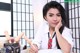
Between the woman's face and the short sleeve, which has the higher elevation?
the woman's face

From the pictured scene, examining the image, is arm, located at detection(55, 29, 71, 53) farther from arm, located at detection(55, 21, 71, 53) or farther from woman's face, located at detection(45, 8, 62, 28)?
woman's face, located at detection(45, 8, 62, 28)

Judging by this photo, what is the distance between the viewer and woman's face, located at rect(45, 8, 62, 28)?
1.10 m

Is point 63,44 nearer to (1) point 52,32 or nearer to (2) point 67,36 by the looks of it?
(2) point 67,36

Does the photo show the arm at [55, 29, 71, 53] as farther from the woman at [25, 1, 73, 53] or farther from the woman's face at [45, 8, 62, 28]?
the woman's face at [45, 8, 62, 28]

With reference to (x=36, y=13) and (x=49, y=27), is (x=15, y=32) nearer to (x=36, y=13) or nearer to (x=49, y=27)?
(x=36, y=13)

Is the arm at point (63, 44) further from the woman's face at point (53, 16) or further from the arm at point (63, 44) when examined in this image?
the woman's face at point (53, 16)

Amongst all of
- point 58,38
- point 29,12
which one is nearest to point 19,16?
point 29,12

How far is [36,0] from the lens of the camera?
4.84ft

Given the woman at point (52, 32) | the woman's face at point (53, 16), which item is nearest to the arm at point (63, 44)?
the woman at point (52, 32)

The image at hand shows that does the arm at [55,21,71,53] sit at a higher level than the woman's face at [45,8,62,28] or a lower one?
lower

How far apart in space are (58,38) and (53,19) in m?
0.16

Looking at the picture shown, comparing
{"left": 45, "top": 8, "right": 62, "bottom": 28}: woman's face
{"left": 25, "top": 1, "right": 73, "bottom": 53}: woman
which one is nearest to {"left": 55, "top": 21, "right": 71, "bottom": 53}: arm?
{"left": 25, "top": 1, "right": 73, "bottom": 53}: woman

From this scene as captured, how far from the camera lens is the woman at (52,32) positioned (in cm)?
105

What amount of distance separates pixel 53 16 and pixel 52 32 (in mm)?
141
